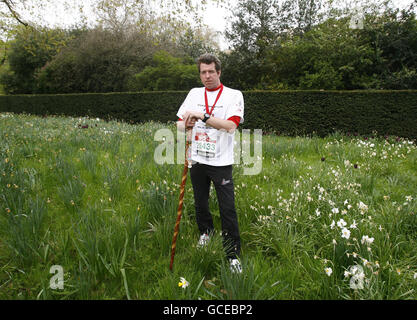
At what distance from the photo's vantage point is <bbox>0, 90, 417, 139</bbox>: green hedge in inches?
327

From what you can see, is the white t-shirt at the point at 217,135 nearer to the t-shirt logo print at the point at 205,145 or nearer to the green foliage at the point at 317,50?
the t-shirt logo print at the point at 205,145

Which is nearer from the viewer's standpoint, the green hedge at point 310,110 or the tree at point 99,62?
the green hedge at point 310,110

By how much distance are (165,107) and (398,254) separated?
1178cm

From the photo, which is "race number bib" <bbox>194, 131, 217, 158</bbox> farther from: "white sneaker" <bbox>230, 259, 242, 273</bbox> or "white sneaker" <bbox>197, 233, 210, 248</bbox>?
"white sneaker" <bbox>230, 259, 242, 273</bbox>

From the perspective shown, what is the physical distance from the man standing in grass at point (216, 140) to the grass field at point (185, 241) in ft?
0.71

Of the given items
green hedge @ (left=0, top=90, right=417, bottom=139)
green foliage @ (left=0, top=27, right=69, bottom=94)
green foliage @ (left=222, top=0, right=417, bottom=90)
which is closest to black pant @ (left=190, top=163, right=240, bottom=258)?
green hedge @ (left=0, top=90, right=417, bottom=139)

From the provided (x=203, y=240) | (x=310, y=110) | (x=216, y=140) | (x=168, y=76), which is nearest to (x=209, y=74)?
(x=216, y=140)

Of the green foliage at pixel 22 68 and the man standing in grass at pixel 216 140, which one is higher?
the green foliage at pixel 22 68

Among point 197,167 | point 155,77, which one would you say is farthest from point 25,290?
point 155,77

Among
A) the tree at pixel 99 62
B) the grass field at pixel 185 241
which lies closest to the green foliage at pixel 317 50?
the tree at pixel 99 62

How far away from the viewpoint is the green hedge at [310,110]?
8.30 metres

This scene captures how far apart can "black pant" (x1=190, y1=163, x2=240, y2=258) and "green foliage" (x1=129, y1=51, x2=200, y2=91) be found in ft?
44.9

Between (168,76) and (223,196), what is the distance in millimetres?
15022

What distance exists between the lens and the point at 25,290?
1979mm
